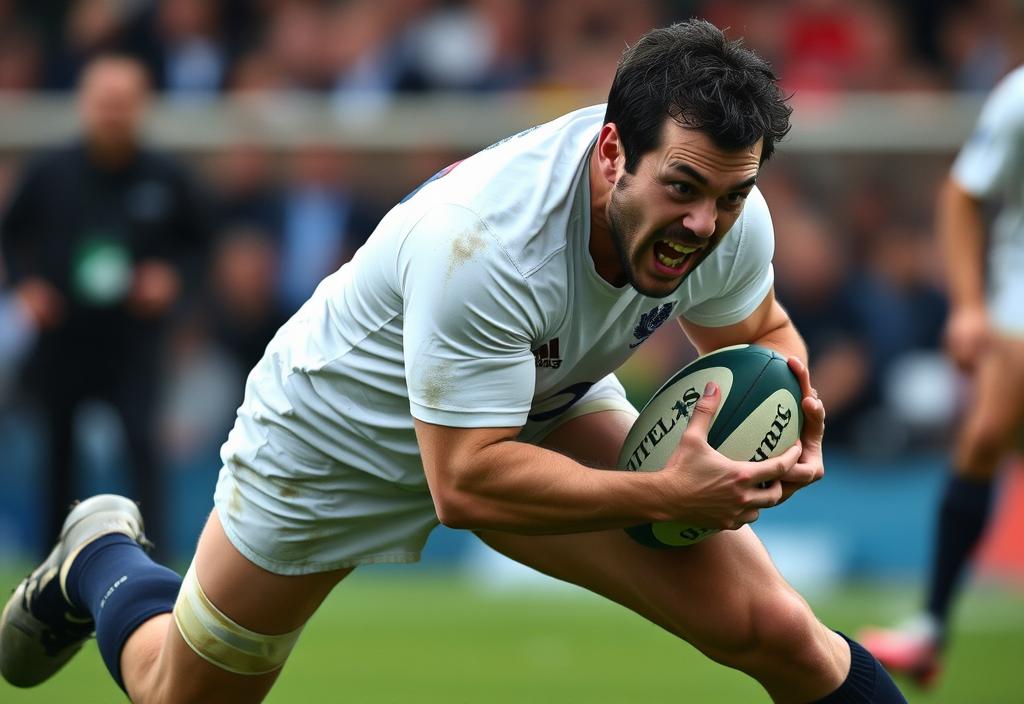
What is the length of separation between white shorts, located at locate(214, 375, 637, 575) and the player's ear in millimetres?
1012

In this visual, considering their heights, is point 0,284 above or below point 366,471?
below

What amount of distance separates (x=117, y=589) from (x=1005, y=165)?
12.1ft

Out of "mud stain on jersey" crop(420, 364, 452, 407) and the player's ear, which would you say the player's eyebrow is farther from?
"mud stain on jersey" crop(420, 364, 452, 407)

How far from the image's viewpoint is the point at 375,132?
1148 centimetres

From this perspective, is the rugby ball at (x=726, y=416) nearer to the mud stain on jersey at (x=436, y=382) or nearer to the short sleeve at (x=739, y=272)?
the short sleeve at (x=739, y=272)

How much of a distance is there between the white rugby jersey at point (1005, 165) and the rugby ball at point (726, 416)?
2.63 m

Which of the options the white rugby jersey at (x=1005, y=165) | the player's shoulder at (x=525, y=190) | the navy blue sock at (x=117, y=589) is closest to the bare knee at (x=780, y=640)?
the player's shoulder at (x=525, y=190)

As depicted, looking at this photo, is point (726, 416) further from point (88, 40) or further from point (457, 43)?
point (88, 40)

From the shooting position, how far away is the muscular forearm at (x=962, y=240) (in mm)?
6230

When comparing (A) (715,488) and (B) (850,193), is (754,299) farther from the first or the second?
(B) (850,193)

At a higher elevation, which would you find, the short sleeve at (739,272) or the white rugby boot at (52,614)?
the short sleeve at (739,272)

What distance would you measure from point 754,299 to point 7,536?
7.22m

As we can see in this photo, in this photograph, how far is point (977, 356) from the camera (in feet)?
19.8

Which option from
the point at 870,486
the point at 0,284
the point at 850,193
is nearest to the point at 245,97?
the point at 0,284
